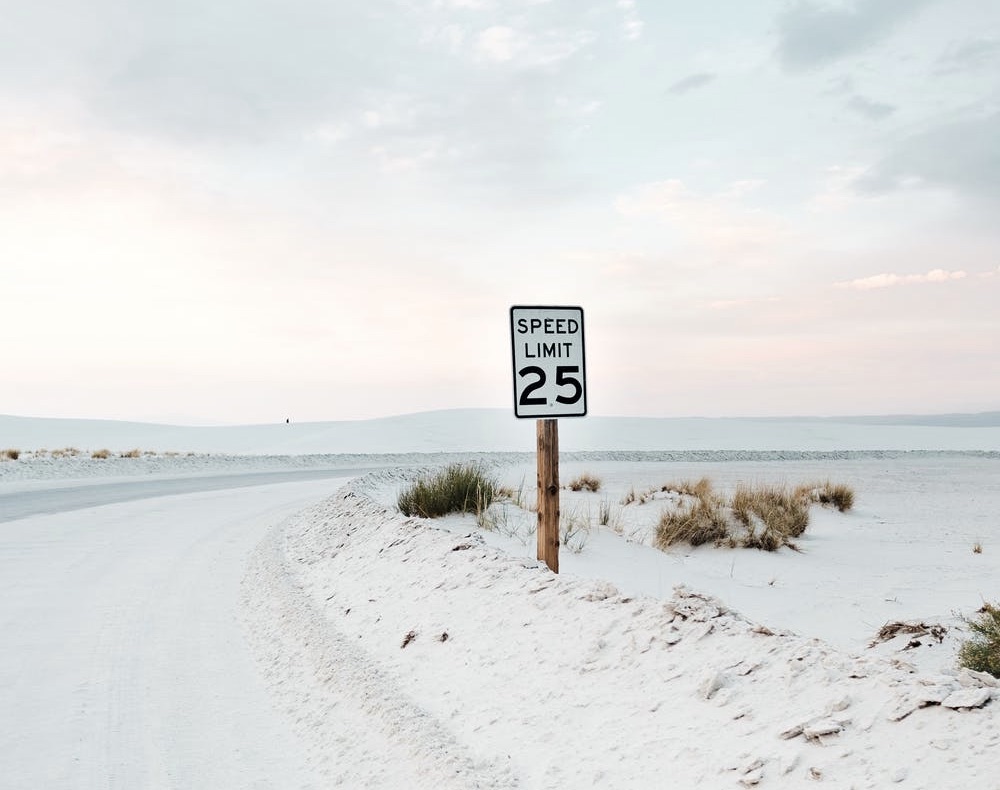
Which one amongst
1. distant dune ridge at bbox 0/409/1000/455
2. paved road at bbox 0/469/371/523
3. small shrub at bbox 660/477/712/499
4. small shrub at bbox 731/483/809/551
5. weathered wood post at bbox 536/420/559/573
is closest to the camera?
weathered wood post at bbox 536/420/559/573

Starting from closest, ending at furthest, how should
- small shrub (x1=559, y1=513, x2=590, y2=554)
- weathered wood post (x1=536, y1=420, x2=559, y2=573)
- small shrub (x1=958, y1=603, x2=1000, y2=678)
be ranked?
small shrub (x1=958, y1=603, x2=1000, y2=678)
weathered wood post (x1=536, y1=420, x2=559, y2=573)
small shrub (x1=559, y1=513, x2=590, y2=554)

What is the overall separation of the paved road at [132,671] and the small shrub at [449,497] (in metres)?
2.37

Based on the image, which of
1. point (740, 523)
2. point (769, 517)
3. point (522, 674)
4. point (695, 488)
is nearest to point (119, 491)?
point (695, 488)

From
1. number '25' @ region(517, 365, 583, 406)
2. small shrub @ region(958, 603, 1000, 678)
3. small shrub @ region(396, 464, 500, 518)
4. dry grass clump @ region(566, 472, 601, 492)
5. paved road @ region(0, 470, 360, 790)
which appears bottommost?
paved road @ region(0, 470, 360, 790)

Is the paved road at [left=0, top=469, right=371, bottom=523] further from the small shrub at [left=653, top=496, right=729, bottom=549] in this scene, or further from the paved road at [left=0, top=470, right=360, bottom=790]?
the small shrub at [left=653, top=496, right=729, bottom=549]

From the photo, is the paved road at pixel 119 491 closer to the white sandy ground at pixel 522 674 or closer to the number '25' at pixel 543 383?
the white sandy ground at pixel 522 674

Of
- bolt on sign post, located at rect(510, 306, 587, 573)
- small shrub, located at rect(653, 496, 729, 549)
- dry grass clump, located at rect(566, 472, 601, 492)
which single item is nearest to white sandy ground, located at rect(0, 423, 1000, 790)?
bolt on sign post, located at rect(510, 306, 587, 573)

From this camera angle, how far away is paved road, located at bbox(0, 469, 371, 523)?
17859mm

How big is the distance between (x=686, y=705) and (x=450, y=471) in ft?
32.5

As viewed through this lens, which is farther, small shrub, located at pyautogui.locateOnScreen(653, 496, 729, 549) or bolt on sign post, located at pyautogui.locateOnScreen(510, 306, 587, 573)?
small shrub, located at pyautogui.locateOnScreen(653, 496, 729, 549)

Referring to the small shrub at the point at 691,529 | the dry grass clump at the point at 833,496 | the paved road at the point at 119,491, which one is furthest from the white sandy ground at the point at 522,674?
the paved road at the point at 119,491

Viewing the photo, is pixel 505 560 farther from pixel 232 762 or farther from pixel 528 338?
pixel 232 762

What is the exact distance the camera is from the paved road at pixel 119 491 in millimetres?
17859

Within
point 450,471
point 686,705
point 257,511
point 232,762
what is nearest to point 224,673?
point 232,762
